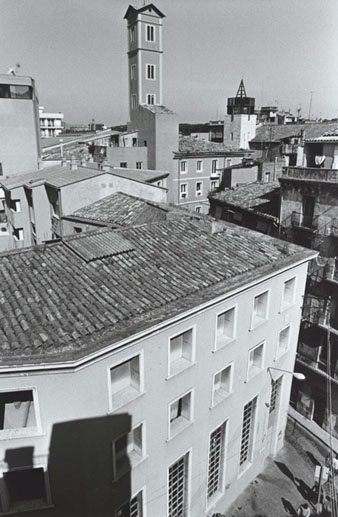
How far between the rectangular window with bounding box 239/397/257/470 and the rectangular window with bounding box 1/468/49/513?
11.6 metres

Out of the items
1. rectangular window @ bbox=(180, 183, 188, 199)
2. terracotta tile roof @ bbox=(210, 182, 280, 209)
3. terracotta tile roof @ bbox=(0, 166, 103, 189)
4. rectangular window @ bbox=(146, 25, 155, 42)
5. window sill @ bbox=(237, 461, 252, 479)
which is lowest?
window sill @ bbox=(237, 461, 252, 479)

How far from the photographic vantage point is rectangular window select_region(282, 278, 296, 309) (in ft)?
71.2

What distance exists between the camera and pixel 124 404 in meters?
14.0

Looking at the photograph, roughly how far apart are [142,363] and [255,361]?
363 inches

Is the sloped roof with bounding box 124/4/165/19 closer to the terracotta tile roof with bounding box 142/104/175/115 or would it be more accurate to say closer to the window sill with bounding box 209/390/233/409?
the terracotta tile roof with bounding box 142/104/175/115

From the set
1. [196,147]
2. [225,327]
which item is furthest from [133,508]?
[196,147]

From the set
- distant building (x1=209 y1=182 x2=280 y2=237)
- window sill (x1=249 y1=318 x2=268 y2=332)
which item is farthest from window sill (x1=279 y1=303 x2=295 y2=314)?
distant building (x1=209 y1=182 x2=280 y2=237)

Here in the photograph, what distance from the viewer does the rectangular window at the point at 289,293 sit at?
2171 centimetres

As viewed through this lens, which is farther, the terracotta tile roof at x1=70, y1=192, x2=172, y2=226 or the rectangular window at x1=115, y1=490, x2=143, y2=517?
the terracotta tile roof at x1=70, y1=192, x2=172, y2=226

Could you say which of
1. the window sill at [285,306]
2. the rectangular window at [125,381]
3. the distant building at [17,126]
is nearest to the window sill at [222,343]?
the rectangular window at [125,381]

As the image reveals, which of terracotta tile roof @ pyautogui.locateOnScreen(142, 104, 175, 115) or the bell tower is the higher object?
the bell tower

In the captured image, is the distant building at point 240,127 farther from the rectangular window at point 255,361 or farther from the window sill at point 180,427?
the window sill at point 180,427

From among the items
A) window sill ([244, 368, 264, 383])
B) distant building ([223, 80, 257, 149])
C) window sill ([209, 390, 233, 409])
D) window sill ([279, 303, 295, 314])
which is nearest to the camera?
window sill ([209, 390, 233, 409])

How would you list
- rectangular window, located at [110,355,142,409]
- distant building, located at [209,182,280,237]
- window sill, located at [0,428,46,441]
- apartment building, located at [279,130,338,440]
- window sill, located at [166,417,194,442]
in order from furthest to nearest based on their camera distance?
1. distant building, located at [209,182,280,237]
2. apartment building, located at [279,130,338,440]
3. window sill, located at [166,417,194,442]
4. rectangular window, located at [110,355,142,409]
5. window sill, located at [0,428,46,441]
